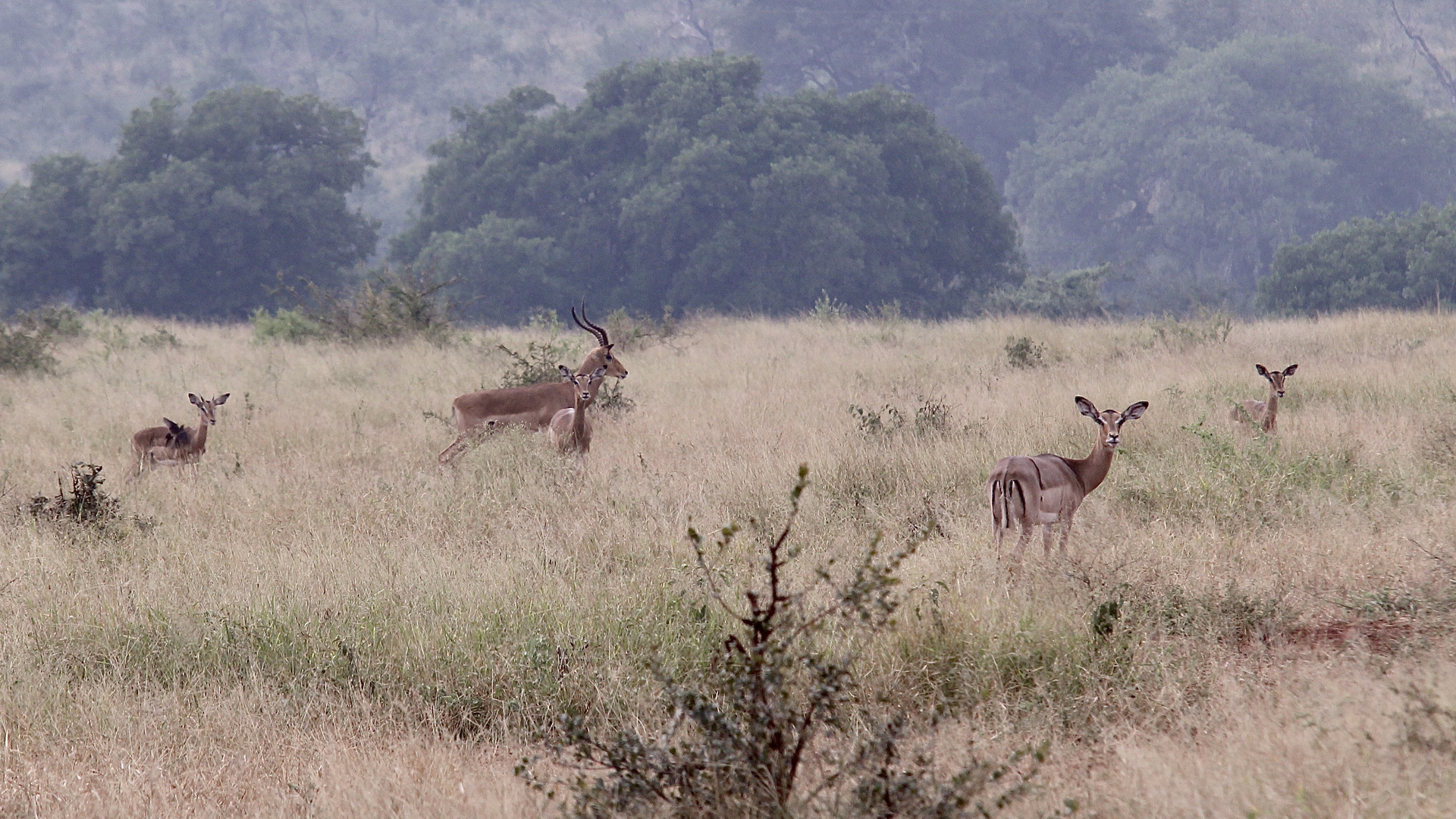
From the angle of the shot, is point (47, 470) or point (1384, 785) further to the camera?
point (47, 470)

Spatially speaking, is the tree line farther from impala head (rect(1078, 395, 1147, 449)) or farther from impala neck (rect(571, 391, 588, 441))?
impala head (rect(1078, 395, 1147, 449))

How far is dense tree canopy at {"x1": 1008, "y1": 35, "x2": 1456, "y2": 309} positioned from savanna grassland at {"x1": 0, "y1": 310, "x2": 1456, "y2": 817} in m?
30.8

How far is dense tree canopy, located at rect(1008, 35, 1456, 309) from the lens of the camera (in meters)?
38.1

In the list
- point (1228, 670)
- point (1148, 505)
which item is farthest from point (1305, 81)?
point (1228, 670)

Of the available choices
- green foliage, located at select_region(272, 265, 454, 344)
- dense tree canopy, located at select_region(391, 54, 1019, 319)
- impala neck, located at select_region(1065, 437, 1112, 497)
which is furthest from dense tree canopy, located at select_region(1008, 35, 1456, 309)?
impala neck, located at select_region(1065, 437, 1112, 497)

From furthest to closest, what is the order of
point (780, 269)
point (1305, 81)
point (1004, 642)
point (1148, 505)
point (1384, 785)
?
point (1305, 81), point (780, 269), point (1148, 505), point (1004, 642), point (1384, 785)

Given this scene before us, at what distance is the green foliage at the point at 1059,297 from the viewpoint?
28.7 metres

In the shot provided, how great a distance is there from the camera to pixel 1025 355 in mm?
13305

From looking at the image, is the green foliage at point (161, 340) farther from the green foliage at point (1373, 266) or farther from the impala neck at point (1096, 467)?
the green foliage at point (1373, 266)

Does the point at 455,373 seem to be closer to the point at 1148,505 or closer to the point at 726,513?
the point at 726,513

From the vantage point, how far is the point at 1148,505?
6527mm

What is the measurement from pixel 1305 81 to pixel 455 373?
123ft

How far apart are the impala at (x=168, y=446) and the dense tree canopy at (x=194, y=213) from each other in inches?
831

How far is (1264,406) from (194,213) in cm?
2625
